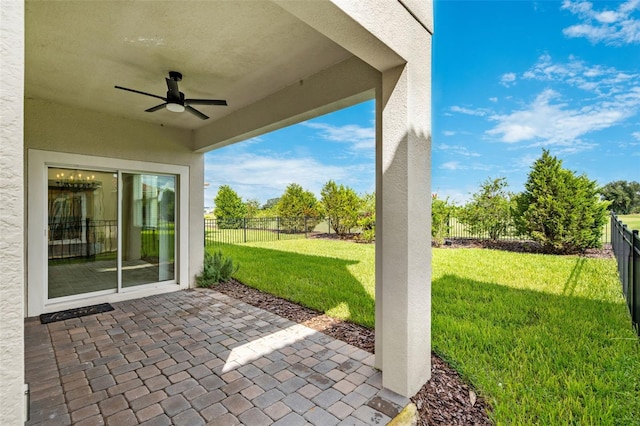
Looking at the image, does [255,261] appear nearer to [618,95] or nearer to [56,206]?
[56,206]

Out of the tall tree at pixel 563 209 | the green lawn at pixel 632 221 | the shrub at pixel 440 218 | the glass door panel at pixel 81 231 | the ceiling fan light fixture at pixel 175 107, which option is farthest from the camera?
the shrub at pixel 440 218

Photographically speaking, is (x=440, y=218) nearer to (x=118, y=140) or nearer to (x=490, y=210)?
(x=490, y=210)

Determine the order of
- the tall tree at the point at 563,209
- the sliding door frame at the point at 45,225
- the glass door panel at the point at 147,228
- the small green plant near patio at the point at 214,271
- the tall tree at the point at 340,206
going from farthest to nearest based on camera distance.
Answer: the tall tree at the point at 340,206 → the tall tree at the point at 563,209 → the small green plant near patio at the point at 214,271 → the glass door panel at the point at 147,228 → the sliding door frame at the point at 45,225

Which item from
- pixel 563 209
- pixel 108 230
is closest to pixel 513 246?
pixel 563 209

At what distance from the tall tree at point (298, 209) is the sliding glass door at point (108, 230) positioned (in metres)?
10.6

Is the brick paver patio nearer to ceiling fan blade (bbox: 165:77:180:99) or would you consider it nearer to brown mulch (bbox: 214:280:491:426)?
brown mulch (bbox: 214:280:491:426)

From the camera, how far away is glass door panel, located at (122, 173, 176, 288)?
18.0 feet

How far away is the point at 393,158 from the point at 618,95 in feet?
49.2

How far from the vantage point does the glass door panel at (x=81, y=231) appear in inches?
190

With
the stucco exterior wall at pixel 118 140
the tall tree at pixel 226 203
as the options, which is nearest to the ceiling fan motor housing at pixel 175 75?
the stucco exterior wall at pixel 118 140

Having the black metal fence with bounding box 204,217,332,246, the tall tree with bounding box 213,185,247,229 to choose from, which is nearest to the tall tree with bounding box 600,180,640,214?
the black metal fence with bounding box 204,217,332,246

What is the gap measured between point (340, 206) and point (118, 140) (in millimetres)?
11083

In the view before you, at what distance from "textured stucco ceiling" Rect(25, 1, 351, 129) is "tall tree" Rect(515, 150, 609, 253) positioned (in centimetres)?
899

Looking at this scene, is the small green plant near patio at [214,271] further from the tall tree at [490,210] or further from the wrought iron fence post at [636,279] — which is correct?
the tall tree at [490,210]
